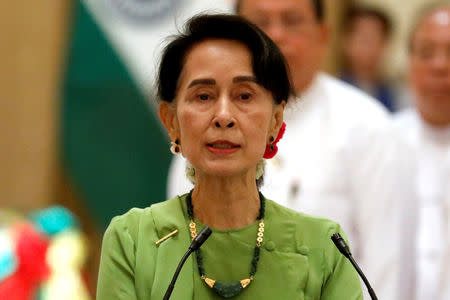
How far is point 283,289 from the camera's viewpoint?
186 cm

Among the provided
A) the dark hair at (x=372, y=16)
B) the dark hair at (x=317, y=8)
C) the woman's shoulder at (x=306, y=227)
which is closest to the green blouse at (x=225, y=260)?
the woman's shoulder at (x=306, y=227)

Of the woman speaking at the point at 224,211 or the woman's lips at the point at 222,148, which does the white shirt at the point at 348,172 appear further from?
the woman's lips at the point at 222,148

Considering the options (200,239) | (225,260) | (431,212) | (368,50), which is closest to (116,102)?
(368,50)

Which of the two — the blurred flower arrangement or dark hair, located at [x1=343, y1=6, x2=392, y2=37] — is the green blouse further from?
dark hair, located at [x1=343, y1=6, x2=392, y2=37]

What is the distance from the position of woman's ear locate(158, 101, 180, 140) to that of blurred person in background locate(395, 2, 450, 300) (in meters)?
1.86

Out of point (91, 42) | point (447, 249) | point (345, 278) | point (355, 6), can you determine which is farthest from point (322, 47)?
point (355, 6)

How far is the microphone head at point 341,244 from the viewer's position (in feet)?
5.91

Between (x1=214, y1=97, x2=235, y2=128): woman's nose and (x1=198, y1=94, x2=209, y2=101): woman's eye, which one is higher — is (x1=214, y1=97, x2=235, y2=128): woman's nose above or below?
below

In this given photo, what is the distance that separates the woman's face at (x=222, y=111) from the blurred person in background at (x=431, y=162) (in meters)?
1.86

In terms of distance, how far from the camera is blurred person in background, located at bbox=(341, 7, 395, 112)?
598 cm

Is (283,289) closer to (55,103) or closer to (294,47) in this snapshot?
(294,47)

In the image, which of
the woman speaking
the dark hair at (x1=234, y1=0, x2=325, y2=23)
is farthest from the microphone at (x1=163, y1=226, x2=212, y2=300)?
the dark hair at (x1=234, y1=0, x2=325, y2=23)

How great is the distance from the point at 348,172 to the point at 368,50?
303 centimetres

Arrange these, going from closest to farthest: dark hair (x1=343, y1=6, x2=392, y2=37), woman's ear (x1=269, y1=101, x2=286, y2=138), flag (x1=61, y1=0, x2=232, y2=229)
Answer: woman's ear (x1=269, y1=101, x2=286, y2=138) < flag (x1=61, y1=0, x2=232, y2=229) < dark hair (x1=343, y1=6, x2=392, y2=37)
